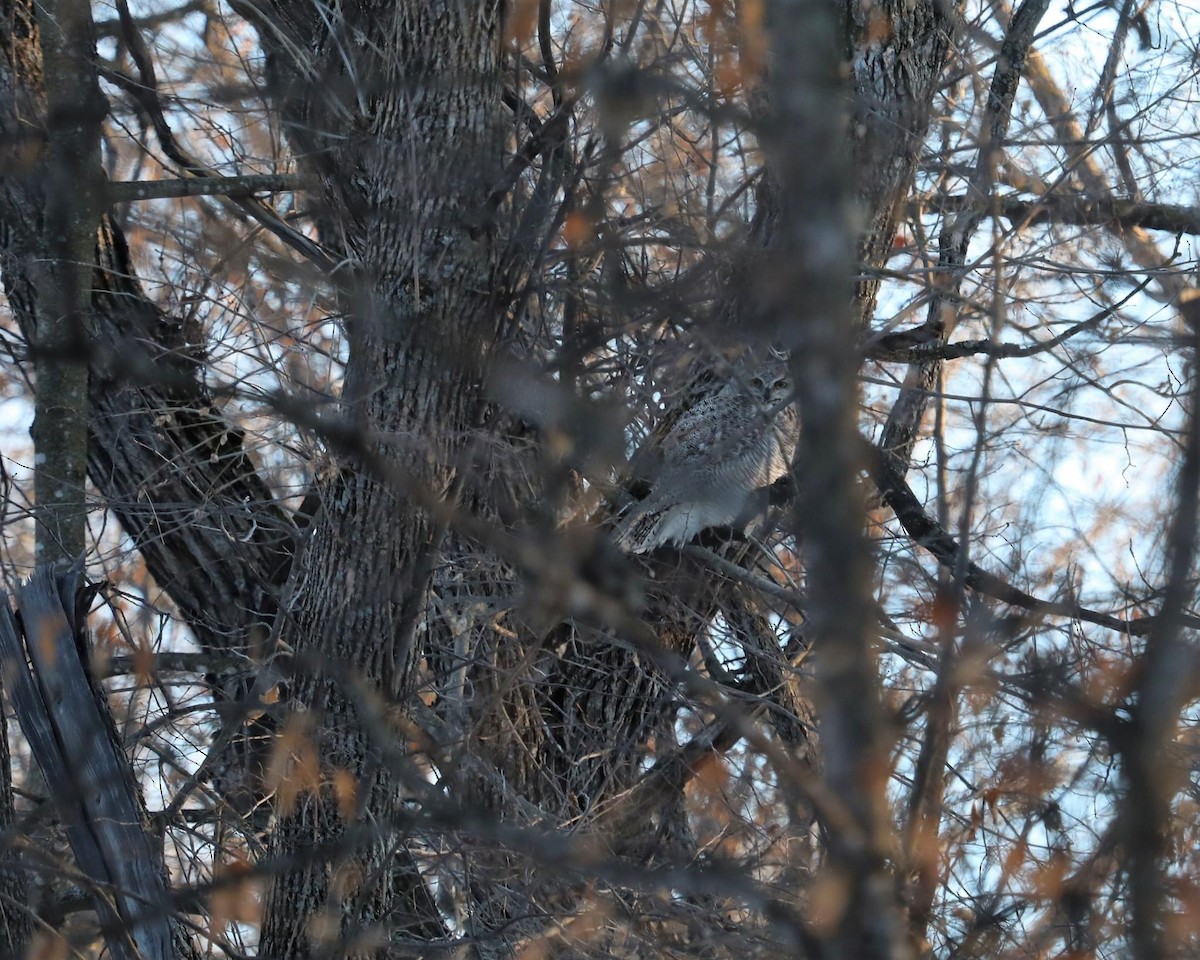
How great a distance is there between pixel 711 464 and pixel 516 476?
692mm

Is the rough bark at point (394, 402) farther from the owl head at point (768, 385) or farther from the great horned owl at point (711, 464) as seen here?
the owl head at point (768, 385)

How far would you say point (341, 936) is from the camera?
3.50 m

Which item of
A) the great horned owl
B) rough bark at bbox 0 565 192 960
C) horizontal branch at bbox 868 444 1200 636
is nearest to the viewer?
horizontal branch at bbox 868 444 1200 636

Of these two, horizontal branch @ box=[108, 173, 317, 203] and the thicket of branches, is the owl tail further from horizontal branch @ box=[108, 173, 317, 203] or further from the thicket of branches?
horizontal branch @ box=[108, 173, 317, 203]

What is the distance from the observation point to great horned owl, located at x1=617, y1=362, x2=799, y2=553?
3961 mm

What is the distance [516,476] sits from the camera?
388 centimetres

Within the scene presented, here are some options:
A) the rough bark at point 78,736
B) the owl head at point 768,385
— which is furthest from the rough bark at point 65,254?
the owl head at point 768,385

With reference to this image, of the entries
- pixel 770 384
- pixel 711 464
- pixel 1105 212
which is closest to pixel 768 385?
pixel 770 384

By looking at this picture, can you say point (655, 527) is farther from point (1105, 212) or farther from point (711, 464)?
point (1105, 212)

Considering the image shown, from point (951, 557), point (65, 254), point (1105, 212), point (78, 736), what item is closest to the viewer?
point (78, 736)

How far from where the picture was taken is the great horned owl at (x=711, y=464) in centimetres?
396

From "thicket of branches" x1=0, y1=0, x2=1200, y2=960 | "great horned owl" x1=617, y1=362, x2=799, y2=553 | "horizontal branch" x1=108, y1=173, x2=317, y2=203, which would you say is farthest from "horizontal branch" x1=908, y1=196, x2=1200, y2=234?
"horizontal branch" x1=108, y1=173, x2=317, y2=203

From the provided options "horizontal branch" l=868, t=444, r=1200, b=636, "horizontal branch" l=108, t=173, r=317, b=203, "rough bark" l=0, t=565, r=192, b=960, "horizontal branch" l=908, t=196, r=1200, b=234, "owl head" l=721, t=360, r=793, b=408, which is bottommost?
"rough bark" l=0, t=565, r=192, b=960

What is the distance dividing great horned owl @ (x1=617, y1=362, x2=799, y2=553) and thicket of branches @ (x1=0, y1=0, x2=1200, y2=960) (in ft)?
0.31
